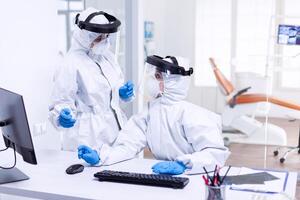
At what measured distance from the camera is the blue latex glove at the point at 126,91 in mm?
2590

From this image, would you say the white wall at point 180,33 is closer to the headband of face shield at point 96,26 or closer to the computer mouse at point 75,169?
the headband of face shield at point 96,26

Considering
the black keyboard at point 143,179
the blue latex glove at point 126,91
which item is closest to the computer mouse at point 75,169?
the black keyboard at point 143,179

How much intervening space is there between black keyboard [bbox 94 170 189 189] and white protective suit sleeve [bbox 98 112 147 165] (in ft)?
0.70

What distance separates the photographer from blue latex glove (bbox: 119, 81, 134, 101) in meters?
2.59

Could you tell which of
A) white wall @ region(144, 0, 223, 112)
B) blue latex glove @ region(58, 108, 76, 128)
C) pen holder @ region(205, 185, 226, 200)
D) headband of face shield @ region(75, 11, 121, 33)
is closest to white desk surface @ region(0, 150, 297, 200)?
pen holder @ region(205, 185, 226, 200)

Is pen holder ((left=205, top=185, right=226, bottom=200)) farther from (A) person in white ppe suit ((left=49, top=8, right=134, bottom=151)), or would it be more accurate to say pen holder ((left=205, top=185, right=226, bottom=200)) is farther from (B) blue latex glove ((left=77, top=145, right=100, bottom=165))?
(A) person in white ppe suit ((left=49, top=8, right=134, bottom=151))

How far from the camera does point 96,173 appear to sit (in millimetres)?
1854

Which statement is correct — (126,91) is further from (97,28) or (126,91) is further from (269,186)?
(269,186)

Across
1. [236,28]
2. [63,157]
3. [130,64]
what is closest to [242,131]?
[236,28]

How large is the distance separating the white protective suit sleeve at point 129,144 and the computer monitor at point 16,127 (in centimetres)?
39

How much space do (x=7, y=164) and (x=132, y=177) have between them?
2.31 ft

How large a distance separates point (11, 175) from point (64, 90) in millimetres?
610

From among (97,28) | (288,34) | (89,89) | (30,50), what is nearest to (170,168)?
(89,89)

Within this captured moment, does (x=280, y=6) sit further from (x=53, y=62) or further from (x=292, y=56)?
(x=53, y=62)
